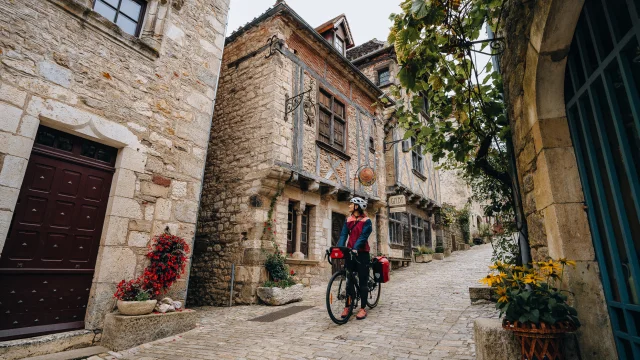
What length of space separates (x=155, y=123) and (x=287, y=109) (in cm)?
308

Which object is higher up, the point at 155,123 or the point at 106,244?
the point at 155,123

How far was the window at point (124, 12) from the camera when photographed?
14.0 feet

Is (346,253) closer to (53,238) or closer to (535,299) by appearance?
(535,299)

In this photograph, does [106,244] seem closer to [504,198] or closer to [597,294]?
[597,294]

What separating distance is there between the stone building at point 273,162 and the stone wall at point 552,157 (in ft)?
14.6

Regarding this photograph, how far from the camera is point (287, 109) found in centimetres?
703

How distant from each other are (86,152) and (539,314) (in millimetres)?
4726

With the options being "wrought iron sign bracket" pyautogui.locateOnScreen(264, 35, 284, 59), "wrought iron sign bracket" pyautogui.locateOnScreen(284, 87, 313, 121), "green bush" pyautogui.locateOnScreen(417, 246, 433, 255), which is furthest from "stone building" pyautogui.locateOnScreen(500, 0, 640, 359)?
"green bush" pyautogui.locateOnScreen(417, 246, 433, 255)

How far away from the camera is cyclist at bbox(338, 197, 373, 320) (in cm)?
402

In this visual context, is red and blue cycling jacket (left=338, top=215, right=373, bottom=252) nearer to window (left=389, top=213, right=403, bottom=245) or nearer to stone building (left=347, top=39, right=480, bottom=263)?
stone building (left=347, top=39, right=480, bottom=263)

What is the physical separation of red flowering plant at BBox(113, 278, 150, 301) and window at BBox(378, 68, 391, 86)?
35.3 feet

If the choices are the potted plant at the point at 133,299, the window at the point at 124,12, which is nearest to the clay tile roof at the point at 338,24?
the window at the point at 124,12

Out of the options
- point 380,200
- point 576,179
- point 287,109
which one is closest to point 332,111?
point 287,109

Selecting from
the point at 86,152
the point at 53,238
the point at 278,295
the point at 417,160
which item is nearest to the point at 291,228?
the point at 278,295
